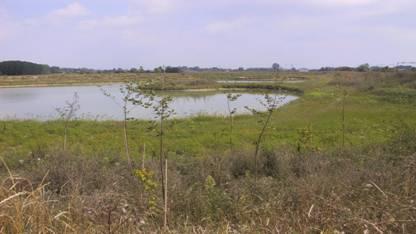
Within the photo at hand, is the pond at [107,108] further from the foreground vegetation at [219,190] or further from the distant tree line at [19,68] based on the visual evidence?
the distant tree line at [19,68]

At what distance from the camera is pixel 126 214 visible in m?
4.09

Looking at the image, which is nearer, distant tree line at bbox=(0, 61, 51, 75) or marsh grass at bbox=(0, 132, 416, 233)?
marsh grass at bbox=(0, 132, 416, 233)

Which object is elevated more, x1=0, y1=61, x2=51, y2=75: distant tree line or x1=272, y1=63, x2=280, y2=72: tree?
x1=272, y1=63, x2=280, y2=72: tree

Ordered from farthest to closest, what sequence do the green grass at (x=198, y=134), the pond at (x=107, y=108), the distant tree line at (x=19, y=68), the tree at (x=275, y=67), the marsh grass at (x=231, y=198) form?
the distant tree line at (x=19, y=68) < the pond at (x=107, y=108) < the green grass at (x=198, y=134) < the tree at (x=275, y=67) < the marsh grass at (x=231, y=198)

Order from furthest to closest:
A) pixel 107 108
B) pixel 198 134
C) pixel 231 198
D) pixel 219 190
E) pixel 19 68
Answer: pixel 19 68 < pixel 107 108 < pixel 198 134 < pixel 219 190 < pixel 231 198

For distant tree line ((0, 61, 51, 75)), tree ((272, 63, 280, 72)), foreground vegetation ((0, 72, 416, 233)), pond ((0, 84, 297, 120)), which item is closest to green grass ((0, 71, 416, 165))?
foreground vegetation ((0, 72, 416, 233))

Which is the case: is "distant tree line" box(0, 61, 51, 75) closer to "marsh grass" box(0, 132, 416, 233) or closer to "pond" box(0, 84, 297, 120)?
"pond" box(0, 84, 297, 120)

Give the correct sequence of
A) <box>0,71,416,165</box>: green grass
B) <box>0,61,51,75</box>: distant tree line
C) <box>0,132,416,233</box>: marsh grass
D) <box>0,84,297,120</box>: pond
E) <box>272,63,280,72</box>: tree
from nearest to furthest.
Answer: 1. <box>0,132,416,233</box>: marsh grass
2. <box>272,63,280,72</box>: tree
3. <box>0,71,416,165</box>: green grass
4. <box>0,84,297,120</box>: pond
5. <box>0,61,51,75</box>: distant tree line

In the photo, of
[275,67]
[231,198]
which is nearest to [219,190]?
[231,198]

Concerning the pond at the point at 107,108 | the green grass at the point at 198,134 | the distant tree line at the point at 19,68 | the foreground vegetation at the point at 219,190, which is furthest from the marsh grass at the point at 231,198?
the distant tree line at the point at 19,68

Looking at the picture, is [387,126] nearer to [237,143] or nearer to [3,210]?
[237,143]

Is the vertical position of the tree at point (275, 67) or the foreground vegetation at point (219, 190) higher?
the tree at point (275, 67)

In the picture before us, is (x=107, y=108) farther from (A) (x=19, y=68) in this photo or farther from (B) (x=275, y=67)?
(A) (x=19, y=68)

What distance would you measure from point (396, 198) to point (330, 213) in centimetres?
69
